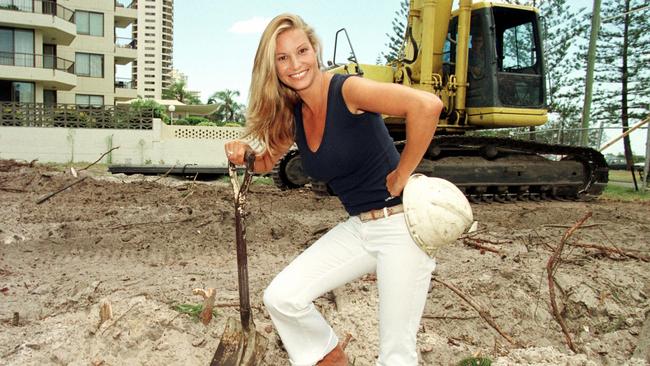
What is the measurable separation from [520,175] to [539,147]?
0.70 meters

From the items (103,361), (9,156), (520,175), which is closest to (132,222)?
(103,361)

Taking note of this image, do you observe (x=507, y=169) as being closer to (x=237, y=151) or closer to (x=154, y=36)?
(x=237, y=151)

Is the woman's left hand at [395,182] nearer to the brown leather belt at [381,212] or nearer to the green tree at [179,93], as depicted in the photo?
the brown leather belt at [381,212]

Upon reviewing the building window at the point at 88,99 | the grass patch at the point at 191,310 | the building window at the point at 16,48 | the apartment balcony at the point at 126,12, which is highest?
the apartment balcony at the point at 126,12

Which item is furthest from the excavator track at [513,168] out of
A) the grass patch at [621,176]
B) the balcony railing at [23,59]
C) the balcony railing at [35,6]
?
the balcony railing at [35,6]

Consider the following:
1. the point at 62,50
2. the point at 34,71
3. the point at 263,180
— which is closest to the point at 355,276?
the point at 263,180

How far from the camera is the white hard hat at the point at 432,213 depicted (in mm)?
2473

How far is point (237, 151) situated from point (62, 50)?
35512 millimetres

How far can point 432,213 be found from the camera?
247cm

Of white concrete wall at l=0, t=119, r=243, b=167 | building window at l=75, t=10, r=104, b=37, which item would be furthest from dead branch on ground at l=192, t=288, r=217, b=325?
building window at l=75, t=10, r=104, b=37

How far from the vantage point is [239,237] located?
3.06 m

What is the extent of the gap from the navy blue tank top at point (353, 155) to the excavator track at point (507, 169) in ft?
23.5

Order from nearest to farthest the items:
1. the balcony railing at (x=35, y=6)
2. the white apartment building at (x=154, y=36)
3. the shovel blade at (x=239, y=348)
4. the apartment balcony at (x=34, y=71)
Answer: the shovel blade at (x=239, y=348) → the apartment balcony at (x=34, y=71) → the balcony railing at (x=35, y=6) → the white apartment building at (x=154, y=36)

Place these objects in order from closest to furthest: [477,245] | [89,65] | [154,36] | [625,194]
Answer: [477,245] → [625,194] → [89,65] → [154,36]
